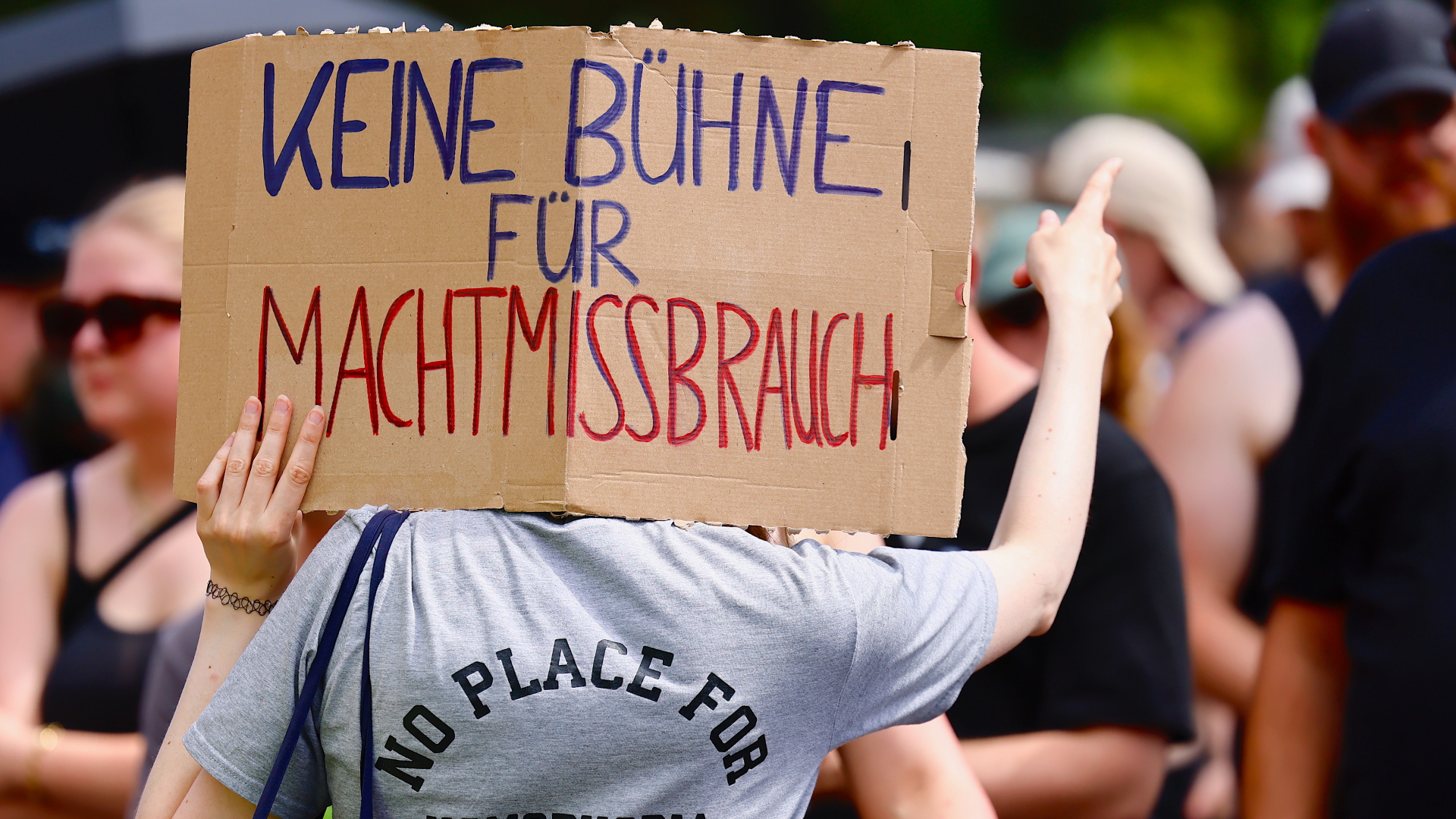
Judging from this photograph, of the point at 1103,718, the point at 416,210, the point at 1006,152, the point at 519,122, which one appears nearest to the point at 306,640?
the point at 416,210

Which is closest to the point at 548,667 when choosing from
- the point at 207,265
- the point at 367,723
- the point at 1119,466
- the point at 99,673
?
the point at 367,723

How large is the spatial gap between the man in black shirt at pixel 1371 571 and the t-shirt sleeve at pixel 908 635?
936mm

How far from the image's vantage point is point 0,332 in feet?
16.8

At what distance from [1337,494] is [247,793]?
183 cm

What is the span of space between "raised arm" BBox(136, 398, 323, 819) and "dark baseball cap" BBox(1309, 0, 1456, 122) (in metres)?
2.87

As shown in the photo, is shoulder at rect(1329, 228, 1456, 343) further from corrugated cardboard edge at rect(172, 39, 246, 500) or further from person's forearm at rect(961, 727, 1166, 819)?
corrugated cardboard edge at rect(172, 39, 246, 500)

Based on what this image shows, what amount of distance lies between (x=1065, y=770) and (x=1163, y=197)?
3.04 m

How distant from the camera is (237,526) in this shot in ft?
5.58

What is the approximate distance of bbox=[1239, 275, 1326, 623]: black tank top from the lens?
11.6 ft

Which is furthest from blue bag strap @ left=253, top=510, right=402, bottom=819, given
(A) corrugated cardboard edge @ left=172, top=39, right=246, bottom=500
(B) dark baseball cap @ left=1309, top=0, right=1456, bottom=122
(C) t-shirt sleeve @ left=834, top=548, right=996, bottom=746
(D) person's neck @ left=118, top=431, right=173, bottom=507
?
(B) dark baseball cap @ left=1309, top=0, right=1456, bottom=122

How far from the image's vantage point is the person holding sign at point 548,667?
5.14 ft

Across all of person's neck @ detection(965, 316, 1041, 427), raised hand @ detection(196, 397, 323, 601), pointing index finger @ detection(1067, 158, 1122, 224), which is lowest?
raised hand @ detection(196, 397, 323, 601)

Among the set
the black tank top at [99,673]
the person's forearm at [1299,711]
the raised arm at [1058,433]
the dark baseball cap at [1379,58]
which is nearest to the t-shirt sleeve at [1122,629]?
the person's forearm at [1299,711]

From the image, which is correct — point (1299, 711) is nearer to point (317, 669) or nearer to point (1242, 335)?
point (1242, 335)
